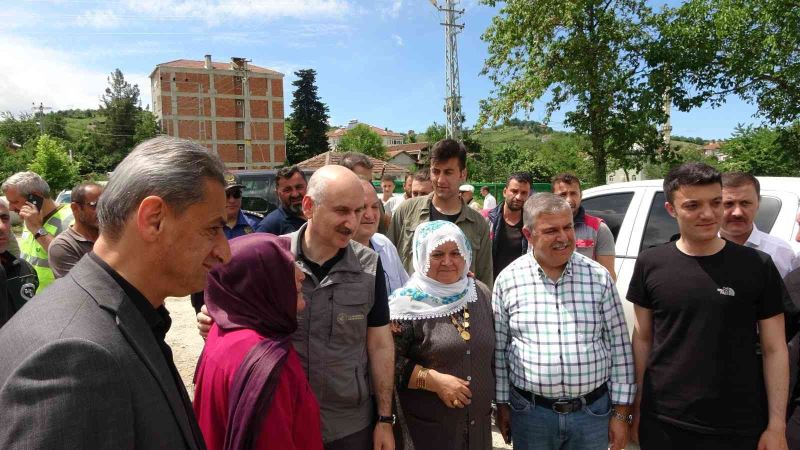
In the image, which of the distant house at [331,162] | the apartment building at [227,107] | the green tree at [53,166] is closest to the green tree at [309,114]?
the apartment building at [227,107]

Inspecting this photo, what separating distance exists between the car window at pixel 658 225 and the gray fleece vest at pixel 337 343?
8.94 feet

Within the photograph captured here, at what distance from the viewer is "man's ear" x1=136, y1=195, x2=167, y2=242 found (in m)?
1.12

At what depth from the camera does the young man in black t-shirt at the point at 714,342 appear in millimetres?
2195

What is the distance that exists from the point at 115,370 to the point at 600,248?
11.7ft

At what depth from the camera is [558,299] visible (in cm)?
243

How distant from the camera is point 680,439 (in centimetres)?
227

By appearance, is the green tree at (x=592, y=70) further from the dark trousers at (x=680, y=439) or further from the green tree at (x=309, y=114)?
the green tree at (x=309, y=114)

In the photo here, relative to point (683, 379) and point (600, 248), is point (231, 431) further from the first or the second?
point (600, 248)

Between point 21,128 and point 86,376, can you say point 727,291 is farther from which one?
point 21,128

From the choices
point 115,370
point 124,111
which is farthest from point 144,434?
point 124,111

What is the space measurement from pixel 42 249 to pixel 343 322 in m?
3.64

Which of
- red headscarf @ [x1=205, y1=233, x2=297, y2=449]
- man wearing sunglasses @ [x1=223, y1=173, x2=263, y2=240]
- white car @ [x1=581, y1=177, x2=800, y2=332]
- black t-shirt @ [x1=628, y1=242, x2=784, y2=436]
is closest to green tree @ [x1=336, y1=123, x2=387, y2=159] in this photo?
man wearing sunglasses @ [x1=223, y1=173, x2=263, y2=240]

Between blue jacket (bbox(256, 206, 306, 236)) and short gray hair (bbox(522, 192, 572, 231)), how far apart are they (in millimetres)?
2045

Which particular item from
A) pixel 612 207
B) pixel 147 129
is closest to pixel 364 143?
pixel 147 129
